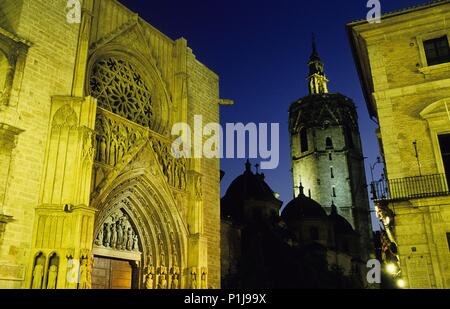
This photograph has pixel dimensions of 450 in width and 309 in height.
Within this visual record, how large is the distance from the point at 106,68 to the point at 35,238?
580cm

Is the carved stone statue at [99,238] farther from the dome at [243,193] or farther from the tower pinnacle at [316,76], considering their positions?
the tower pinnacle at [316,76]

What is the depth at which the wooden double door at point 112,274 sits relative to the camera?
11.4m

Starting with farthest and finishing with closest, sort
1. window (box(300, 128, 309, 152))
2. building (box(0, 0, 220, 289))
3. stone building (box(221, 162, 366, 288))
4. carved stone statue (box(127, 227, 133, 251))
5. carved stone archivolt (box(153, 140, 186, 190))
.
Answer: window (box(300, 128, 309, 152)) < stone building (box(221, 162, 366, 288)) < carved stone archivolt (box(153, 140, 186, 190)) < carved stone statue (box(127, 227, 133, 251)) < building (box(0, 0, 220, 289))

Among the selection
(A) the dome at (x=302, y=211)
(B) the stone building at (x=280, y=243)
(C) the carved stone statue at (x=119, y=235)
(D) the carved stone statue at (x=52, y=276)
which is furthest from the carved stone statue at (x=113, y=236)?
(A) the dome at (x=302, y=211)

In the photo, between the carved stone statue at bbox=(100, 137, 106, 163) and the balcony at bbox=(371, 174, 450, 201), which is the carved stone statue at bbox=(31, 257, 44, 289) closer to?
the carved stone statue at bbox=(100, 137, 106, 163)

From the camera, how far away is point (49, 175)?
32.4 ft

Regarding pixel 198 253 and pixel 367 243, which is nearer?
pixel 198 253

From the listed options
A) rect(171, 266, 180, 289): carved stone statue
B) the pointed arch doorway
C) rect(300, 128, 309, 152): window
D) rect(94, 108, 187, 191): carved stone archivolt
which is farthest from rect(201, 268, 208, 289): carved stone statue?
rect(300, 128, 309, 152): window

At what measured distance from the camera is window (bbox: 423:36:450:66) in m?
12.0

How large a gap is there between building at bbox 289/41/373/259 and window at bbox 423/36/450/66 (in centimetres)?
2912

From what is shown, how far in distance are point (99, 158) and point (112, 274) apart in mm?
3222
